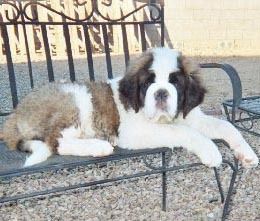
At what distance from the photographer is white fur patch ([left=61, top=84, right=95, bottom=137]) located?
8.50 feet

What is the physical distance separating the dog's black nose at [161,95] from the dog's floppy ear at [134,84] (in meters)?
0.15

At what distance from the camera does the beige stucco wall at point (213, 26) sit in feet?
31.6

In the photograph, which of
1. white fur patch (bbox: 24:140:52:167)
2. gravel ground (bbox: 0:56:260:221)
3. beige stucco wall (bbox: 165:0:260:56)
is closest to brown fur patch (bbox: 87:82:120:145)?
white fur patch (bbox: 24:140:52:167)

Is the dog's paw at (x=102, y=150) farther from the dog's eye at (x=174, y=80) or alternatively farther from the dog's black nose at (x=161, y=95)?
the dog's eye at (x=174, y=80)

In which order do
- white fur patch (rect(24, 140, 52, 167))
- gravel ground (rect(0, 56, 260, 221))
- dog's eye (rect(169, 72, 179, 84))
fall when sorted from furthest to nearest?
1. gravel ground (rect(0, 56, 260, 221))
2. dog's eye (rect(169, 72, 179, 84))
3. white fur patch (rect(24, 140, 52, 167))

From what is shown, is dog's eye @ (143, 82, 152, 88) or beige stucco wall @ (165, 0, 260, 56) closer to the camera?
dog's eye @ (143, 82, 152, 88)

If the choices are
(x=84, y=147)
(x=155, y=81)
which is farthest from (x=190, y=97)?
(x=84, y=147)

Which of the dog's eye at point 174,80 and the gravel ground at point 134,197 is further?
the gravel ground at point 134,197

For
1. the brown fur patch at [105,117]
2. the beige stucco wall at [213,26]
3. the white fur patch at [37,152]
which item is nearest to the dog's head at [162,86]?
the brown fur patch at [105,117]

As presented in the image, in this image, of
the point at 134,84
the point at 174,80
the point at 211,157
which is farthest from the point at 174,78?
the point at 211,157

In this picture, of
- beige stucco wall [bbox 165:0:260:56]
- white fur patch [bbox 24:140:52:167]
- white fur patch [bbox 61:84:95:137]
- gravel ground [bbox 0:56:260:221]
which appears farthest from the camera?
beige stucco wall [bbox 165:0:260:56]

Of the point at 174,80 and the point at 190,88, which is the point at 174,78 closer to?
the point at 174,80

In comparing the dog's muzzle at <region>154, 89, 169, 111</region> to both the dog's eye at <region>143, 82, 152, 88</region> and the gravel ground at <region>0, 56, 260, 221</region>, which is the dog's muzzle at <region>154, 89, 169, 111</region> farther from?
the gravel ground at <region>0, 56, 260, 221</region>

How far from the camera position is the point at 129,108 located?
8.40 ft
